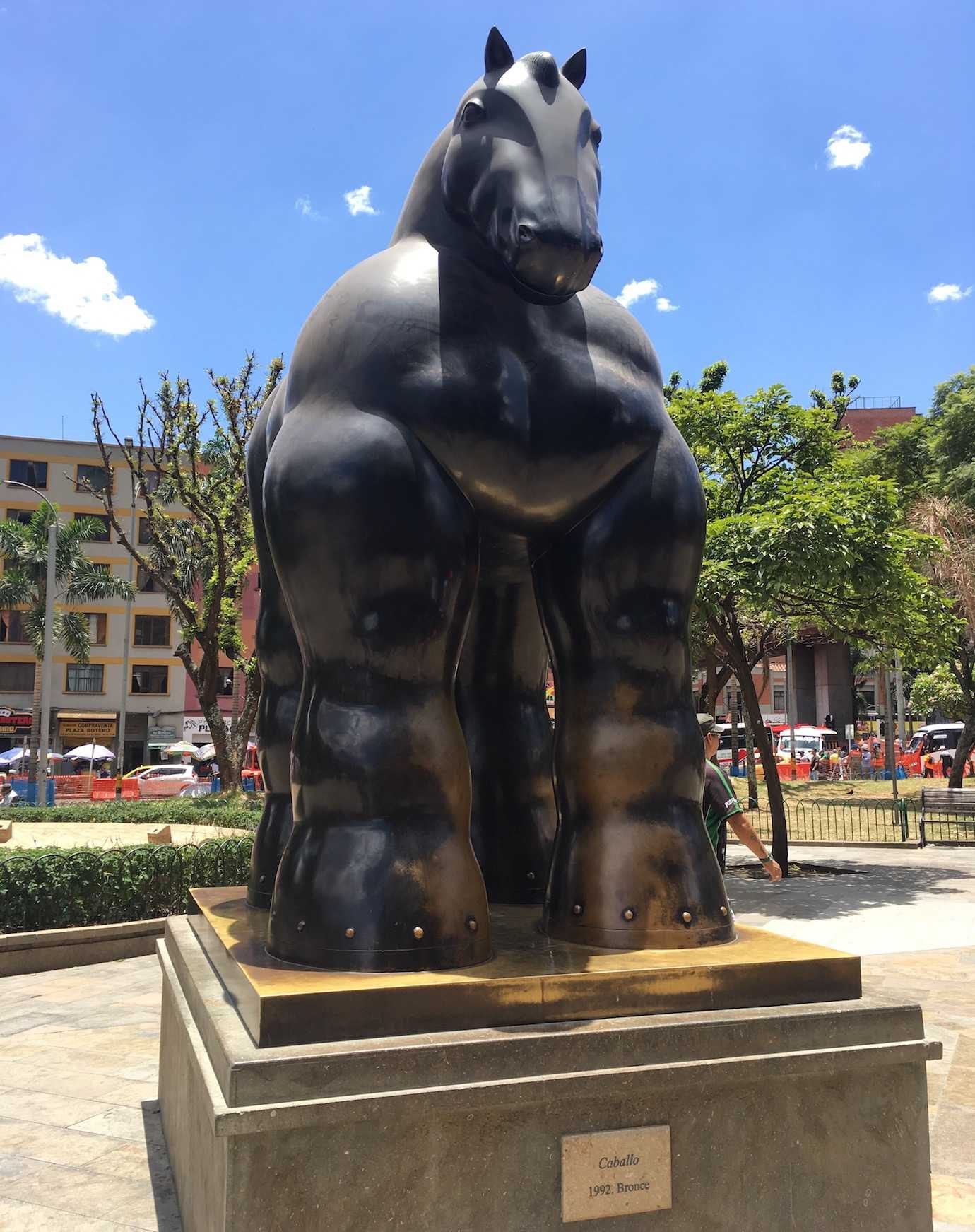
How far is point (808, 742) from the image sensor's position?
143ft

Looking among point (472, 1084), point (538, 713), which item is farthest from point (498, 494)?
point (472, 1084)

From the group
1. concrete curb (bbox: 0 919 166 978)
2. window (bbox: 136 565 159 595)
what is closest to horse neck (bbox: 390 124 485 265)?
concrete curb (bbox: 0 919 166 978)

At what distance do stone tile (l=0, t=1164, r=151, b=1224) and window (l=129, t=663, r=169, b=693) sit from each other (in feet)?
146

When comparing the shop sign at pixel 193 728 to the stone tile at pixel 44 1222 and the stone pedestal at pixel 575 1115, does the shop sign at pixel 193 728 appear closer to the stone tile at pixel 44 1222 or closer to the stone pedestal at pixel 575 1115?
the stone tile at pixel 44 1222

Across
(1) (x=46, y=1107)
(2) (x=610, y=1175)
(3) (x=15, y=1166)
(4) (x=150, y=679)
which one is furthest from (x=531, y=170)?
(4) (x=150, y=679)

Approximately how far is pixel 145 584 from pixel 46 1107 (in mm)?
45635

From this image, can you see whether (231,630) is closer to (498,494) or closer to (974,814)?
(974,814)

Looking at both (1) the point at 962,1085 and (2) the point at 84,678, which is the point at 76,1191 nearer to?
(1) the point at 962,1085

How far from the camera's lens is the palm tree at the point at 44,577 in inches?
1603

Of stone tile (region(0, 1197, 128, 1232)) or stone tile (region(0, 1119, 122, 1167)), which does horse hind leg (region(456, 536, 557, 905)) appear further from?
stone tile (region(0, 1119, 122, 1167))

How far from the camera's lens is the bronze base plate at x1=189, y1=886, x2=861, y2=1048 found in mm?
2176

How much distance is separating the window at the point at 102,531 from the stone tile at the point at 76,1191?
4325cm

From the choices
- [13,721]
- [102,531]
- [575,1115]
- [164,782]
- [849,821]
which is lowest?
[849,821]

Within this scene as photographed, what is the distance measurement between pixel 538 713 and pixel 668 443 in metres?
1.19
